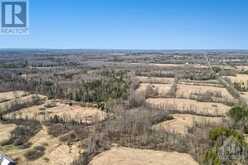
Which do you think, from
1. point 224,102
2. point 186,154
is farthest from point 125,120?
point 224,102

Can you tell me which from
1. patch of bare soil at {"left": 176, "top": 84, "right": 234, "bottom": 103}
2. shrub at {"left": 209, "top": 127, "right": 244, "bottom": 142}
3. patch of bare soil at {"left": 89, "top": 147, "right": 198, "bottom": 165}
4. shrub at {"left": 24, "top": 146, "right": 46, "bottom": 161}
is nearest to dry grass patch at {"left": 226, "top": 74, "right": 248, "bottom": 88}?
patch of bare soil at {"left": 176, "top": 84, "right": 234, "bottom": 103}

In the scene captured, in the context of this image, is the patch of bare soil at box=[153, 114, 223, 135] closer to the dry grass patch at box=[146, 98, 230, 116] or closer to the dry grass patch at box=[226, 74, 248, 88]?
the dry grass patch at box=[146, 98, 230, 116]

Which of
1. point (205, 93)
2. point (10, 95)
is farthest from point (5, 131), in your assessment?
point (205, 93)

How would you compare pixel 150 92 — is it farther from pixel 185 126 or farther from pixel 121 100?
pixel 185 126

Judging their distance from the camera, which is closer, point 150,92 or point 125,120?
point 125,120

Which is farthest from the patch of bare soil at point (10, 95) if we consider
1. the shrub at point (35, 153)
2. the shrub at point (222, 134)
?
the shrub at point (222, 134)

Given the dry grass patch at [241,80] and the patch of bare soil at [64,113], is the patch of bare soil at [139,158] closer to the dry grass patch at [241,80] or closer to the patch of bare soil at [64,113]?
the patch of bare soil at [64,113]
